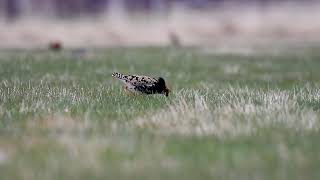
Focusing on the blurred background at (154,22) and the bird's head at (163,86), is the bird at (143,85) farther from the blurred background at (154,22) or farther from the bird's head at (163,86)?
the blurred background at (154,22)

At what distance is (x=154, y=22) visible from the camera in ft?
234

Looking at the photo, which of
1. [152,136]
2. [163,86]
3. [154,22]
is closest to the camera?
[152,136]

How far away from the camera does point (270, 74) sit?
21688 millimetres

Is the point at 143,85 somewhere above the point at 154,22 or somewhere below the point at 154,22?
below

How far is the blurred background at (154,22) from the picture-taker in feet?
185

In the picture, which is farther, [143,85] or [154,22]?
[154,22]

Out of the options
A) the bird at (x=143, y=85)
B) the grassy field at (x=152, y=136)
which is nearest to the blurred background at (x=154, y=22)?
the bird at (x=143, y=85)

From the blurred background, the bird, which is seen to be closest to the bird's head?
the bird

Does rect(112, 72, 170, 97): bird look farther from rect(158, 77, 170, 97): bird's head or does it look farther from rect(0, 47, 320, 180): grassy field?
rect(0, 47, 320, 180): grassy field

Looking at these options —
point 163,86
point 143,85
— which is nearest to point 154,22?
point 163,86

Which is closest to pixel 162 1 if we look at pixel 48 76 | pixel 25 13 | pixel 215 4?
pixel 215 4

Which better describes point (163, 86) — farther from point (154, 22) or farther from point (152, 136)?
point (154, 22)

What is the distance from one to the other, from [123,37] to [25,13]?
26.0 metres

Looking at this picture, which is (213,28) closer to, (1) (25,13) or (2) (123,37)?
(2) (123,37)
